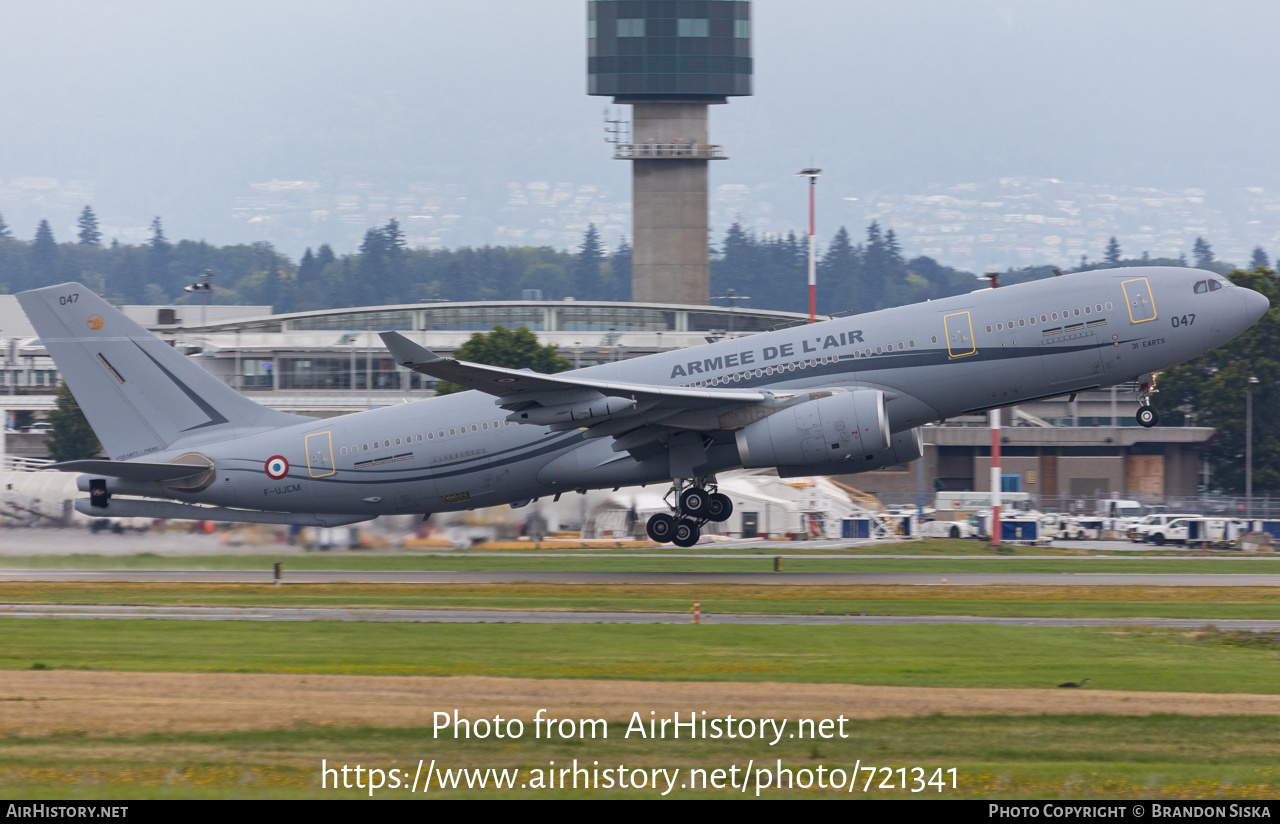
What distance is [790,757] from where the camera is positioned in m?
15.5

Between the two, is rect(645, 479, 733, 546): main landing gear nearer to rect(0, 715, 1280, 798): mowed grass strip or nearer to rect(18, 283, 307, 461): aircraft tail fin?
rect(18, 283, 307, 461): aircraft tail fin

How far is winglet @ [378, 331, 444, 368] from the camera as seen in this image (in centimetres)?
2962

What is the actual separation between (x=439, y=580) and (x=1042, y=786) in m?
26.4

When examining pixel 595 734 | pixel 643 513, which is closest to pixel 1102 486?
pixel 643 513

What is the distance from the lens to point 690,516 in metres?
37.0

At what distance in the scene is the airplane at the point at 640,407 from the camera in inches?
1332

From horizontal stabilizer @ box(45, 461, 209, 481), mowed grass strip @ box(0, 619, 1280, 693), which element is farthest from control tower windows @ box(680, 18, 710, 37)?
mowed grass strip @ box(0, 619, 1280, 693)

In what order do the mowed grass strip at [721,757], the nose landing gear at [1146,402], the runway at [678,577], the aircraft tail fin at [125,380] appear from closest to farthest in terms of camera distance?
the mowed grass strip at [721,757], the nose landing gear at [1146,402], the aircraft tail fin at [125,380], the runway at [678,577]

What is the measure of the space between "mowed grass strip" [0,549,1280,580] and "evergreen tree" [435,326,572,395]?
3907cm

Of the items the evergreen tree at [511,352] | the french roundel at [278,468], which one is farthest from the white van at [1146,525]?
the french roundel at [278,468]

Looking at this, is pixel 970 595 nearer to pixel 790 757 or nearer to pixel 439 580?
pixel 439 580

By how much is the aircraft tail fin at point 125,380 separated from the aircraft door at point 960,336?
64.9 feet

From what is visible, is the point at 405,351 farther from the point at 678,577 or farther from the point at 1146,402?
the point at 1146,402

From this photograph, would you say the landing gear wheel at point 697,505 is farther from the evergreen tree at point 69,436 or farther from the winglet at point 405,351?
the evergreen tree at point 69,436
